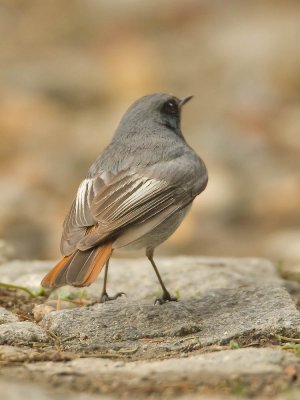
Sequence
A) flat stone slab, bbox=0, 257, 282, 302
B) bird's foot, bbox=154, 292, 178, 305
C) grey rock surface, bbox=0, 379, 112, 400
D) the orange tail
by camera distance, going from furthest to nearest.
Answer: flat stone slab, bbox=0, 257, 282, 302 < bird's foot, bbox=154, 292, 178, 305 < the orange tail < grey rock surface, bbox=0, 379, 112, 400

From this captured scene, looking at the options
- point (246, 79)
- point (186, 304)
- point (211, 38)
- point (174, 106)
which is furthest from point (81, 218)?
point (211, 38)

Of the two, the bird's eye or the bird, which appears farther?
the bird's eye

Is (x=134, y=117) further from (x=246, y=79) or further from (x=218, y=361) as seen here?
(x=246, y=79)

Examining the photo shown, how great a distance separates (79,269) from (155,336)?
0.51 m

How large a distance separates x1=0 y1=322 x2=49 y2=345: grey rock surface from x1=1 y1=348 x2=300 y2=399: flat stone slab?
0.52 meters

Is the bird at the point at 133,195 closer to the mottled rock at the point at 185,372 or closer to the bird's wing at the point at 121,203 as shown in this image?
the bird's wing at the point at 121,203

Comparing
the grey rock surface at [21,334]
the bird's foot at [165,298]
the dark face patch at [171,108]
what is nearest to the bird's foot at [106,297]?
the bird's foot at [165,298]

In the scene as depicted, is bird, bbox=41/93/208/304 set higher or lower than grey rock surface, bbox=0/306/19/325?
higher

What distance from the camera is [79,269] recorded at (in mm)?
4809

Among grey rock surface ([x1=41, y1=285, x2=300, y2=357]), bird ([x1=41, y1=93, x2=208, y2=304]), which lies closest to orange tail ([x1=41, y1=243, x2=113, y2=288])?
bird ([x1=41, y1=93, x2=208, y2=304])

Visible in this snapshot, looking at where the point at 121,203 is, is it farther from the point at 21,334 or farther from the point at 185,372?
the point at 185,372

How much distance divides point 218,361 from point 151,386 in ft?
1.47

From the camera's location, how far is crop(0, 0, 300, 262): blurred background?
38.1 feet

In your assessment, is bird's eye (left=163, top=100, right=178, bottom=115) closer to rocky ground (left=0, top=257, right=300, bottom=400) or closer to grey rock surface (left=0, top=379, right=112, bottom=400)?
rocky ground (left=0, top=257, right=300, bottom=400)
